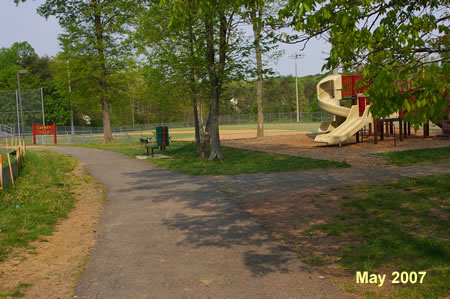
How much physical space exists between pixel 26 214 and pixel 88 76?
94.7 ft

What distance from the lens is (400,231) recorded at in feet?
20.5

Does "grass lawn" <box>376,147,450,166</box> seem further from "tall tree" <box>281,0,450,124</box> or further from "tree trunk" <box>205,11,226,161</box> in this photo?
"tall tree" <box>281,0,450,124</box>

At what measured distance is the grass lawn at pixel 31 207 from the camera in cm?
696

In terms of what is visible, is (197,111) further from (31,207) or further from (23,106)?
(23,106)

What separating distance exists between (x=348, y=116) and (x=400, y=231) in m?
17.6

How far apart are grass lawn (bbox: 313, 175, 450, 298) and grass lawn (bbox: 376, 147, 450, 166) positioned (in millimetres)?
5007

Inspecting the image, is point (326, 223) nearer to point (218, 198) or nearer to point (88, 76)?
point (218, 198)

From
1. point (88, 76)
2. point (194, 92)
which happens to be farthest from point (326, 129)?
point (88, 76)

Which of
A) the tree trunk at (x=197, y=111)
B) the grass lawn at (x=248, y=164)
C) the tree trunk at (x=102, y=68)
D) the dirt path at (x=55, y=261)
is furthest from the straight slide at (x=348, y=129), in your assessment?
the tree trunk at (x=102, y=68)

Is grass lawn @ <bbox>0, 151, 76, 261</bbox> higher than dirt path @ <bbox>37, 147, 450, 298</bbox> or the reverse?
higher

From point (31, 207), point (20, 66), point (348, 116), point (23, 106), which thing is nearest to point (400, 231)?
point (31, 207)

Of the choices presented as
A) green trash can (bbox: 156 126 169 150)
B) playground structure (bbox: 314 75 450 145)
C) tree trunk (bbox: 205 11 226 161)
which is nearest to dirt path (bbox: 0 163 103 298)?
tree trunk (bbox: 205 11 226 161)

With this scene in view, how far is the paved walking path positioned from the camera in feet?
15.2

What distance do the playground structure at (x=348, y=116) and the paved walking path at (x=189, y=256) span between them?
1314cm
